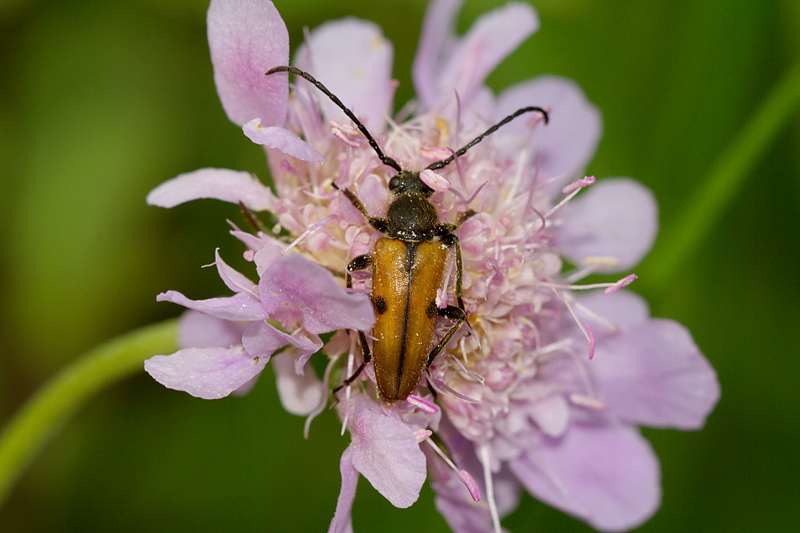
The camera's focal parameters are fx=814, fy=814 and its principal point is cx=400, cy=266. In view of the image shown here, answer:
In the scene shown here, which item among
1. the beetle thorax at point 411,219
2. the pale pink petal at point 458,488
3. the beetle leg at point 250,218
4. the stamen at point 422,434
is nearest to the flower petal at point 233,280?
the beetle leg at point 250,218

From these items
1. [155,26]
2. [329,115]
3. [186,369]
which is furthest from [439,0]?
[155,26]

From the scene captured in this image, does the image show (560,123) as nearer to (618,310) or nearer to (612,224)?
(612,224)

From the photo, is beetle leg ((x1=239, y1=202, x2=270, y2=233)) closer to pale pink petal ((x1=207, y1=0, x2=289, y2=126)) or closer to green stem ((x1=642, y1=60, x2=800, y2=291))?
pale pink petal ((x1=207, y1=0, x2=289, y2=126))

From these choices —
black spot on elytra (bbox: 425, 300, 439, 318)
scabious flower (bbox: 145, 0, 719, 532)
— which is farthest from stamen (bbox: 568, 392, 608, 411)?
black spot on elytra (bbox: 425, 300, 439, 318)

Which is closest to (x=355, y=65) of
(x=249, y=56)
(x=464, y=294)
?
(x=249, y=56)

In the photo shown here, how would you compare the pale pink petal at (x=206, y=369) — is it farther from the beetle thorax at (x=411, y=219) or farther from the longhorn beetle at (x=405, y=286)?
the beetle thorax at (x=411, y=219)

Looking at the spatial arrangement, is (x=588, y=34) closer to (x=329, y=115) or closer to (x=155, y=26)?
(x=329, y=115)
